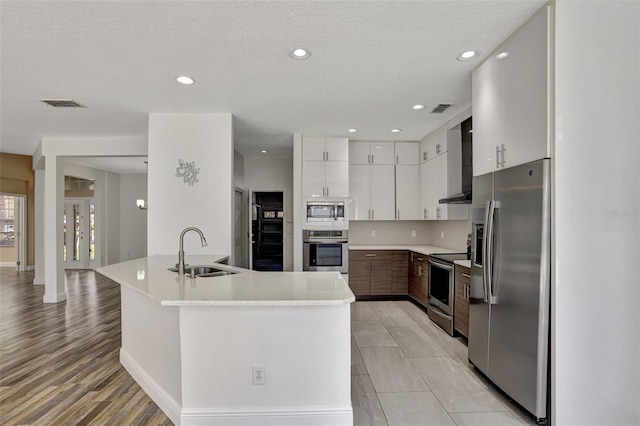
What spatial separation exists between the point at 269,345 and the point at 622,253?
2023mm

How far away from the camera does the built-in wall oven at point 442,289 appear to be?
3.71 m

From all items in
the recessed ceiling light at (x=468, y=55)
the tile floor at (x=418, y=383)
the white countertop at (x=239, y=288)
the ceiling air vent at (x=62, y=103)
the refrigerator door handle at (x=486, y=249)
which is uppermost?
the recessed ceiling light at (x=468, y=55)

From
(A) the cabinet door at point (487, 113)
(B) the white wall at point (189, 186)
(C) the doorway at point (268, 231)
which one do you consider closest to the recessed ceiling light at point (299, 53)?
(A) the cabinet door at point (487, 113)

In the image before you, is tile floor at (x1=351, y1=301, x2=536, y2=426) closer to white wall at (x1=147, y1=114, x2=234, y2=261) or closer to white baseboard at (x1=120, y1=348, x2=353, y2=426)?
white baseboard at (x1=120, y1=348, x2=353, y2=426)

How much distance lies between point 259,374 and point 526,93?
7.80ft

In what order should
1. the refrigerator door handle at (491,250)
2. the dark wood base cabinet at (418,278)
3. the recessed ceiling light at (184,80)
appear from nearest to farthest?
the refrigerator door handle at (491,250) → the recessed ceiling light at (184,80) → the dark wood base cabinet at (418,278)

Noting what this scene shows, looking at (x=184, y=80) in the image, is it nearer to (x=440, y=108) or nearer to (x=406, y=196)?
(x=440, y=108)

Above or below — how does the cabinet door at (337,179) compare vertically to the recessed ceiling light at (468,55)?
below

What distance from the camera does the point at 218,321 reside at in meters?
2.04

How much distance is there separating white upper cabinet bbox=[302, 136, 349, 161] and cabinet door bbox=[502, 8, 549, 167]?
2.82m

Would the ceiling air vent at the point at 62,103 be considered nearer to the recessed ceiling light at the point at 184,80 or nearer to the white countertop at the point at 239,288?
the recessed ceiling light at the point at 184,80

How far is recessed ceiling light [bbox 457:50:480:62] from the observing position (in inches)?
99.7

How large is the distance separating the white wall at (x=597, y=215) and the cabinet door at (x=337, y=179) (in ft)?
10.6

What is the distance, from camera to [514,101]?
228 cm
